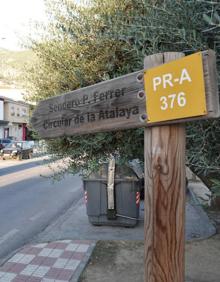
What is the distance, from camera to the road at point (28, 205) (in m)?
7.06

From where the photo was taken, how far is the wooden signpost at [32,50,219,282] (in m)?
1.79

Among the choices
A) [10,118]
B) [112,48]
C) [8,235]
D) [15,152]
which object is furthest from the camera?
[10,118]

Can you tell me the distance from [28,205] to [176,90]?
9213 mm

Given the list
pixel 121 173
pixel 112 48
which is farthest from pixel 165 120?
pixel 121 173

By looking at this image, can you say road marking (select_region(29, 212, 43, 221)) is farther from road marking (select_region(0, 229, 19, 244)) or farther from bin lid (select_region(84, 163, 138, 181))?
bin lid (select_region(84, 163, 138, 181))

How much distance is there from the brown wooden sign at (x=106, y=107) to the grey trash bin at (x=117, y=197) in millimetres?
4719

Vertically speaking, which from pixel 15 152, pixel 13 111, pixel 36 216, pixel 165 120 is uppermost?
pixel 13 111

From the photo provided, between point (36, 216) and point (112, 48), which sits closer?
point (112, 48)

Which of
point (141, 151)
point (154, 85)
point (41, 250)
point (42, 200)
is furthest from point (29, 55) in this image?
point (42, 200)

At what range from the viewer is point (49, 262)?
17.6 feet

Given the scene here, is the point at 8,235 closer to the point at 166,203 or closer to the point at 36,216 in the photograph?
the point at 36,216

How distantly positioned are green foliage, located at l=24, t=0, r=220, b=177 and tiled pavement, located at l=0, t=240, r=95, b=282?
1421mm

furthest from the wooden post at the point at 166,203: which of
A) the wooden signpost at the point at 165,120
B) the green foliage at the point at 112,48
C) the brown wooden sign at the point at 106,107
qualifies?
Answer: the green foliage at the point at 112,48

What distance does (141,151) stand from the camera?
4609mm
